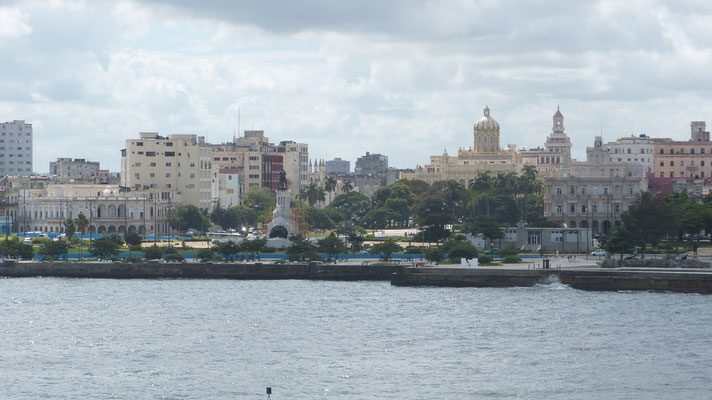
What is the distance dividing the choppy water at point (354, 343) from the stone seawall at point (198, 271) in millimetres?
5865

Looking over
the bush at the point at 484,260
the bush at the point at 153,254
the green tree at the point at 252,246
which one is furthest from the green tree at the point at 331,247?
the bush at the point at 484,260

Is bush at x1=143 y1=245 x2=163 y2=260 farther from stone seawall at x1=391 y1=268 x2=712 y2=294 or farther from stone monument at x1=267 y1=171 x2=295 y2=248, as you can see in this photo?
stone seawall at x1=391 y1=268 x2=712 y2=294

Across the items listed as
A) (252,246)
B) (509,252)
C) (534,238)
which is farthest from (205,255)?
(534,238)

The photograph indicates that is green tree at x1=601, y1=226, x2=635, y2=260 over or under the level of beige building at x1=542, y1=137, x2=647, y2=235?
under

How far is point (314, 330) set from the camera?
96.2 m

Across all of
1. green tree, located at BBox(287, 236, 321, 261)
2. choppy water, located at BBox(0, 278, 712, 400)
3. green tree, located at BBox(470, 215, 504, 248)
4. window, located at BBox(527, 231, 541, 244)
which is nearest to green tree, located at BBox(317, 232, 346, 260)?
green tree, located at BBox(287, 236, 321, 261)

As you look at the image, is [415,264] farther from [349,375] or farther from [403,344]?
[349,375]

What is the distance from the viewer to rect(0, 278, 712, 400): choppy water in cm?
7425

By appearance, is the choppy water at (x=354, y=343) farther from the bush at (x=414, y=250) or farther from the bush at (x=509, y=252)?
the bush at (x=414, y=250)

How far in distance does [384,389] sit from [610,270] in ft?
170

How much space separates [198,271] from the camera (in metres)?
137

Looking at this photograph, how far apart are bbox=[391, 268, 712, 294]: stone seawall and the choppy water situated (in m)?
1.65

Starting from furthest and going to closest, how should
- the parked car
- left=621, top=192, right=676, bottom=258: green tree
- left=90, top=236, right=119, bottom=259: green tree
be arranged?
left=90, top=236, right=119, bottom=259: green tree, the parked car, left=621, top=192, right=676, bottom=258: green tree

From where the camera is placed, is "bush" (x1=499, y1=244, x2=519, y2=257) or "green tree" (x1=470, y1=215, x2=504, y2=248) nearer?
"bush" (x1=499, y1=244, x2=519, y2=257)
